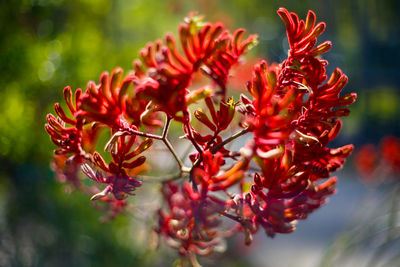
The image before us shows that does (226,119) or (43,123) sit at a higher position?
(226,119)

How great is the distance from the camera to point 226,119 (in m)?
0.34

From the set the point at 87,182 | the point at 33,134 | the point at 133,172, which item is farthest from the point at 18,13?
the point at 133,172

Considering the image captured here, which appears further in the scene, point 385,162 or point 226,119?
point 385,162

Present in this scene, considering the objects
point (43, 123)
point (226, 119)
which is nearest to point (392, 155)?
point (226, 119)

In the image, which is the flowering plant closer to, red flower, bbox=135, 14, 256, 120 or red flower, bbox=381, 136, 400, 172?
red flower, bbox=135, 14, 256, 120

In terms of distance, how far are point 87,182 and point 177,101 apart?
903 millimetres

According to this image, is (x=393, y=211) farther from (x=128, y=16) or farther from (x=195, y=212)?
(x=128, y=16)

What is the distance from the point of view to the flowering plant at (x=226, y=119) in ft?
0.89

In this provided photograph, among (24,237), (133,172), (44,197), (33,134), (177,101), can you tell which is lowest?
(24,237)

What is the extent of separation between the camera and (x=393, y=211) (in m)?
0.74

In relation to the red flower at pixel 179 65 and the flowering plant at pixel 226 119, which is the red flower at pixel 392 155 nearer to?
the flowering plant at pixel 226 119

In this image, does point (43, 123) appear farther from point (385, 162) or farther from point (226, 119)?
point (385, 162)

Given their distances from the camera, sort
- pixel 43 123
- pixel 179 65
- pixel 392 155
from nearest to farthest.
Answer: pixel 179 65
pixel 392 155
pixel 43 123

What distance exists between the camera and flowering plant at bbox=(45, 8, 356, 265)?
0.27 m
